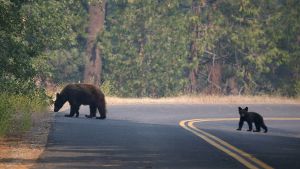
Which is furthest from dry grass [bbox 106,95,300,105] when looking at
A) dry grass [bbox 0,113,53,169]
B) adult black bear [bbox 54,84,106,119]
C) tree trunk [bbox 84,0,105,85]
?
dry grass [bbox 0,113,53,169]

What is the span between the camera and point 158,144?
762 inches

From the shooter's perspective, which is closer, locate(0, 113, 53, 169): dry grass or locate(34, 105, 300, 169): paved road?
locate(34, 105, 300, 169): paved road

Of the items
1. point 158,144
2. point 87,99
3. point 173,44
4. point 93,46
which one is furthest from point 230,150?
point 93,46

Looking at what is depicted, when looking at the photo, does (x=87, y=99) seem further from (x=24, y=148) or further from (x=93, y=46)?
(x=93, y=46)

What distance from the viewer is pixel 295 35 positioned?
6303 cm

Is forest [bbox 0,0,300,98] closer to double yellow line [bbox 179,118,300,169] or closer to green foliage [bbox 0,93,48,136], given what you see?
green foliage [bbox 0,93,48,136]

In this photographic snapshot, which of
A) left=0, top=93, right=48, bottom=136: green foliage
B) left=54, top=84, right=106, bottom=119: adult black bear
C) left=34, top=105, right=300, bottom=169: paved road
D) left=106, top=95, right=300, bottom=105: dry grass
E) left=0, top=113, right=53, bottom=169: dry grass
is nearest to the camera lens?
left=34, top=105, right=300, bottom=169: paved road

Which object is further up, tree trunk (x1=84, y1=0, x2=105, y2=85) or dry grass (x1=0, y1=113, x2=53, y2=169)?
tree trunk (x1=84, y1=0, x2=105, y2=85)

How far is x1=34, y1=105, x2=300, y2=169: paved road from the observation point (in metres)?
15.2

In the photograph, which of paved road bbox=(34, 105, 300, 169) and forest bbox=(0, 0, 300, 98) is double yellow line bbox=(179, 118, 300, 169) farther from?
forest bbox=(0, 0, 300, 98)

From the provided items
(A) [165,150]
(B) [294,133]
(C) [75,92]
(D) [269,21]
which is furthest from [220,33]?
(A) [165,150]

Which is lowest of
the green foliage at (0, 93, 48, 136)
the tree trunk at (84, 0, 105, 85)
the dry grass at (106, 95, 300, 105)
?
the green foliage at (0, 93, 48, 136)

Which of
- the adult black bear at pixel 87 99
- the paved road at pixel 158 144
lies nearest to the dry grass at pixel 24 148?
the paved road at pixel 158 144

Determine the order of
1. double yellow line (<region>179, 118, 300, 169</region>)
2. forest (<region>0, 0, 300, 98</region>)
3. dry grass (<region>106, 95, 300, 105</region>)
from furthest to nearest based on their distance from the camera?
forest (<region>0, 0, 300, 98</region>), dry grass (<region>106, 95, 300, 105</region>), double yellow line (<region>179, 118, 300, 169</region>)
